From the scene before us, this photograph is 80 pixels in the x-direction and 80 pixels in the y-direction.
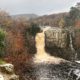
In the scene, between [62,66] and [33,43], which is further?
[33,43]

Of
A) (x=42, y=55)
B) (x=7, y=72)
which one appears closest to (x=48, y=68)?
(x=42, y=55)

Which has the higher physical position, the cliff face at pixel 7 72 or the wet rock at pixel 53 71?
the cliff face at pixel 7 72

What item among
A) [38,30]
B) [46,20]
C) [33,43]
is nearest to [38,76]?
[33,43]

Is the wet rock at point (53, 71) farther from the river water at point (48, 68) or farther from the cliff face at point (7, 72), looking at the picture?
the cliff face at point (7, 72)

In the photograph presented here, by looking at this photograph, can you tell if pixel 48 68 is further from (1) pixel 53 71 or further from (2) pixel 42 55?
(2) pixel 42 55

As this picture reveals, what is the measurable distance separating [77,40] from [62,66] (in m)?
13.3

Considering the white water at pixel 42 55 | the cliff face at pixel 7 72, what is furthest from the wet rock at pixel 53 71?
the cliff face at pixel 7 72

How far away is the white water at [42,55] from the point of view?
60166mm

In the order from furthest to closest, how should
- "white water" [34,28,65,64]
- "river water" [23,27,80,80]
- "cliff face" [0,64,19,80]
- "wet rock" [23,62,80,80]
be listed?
"white water" [34,28,65,64] < "river water" [23,27,80,80] < "wet rock" [23,62,80,80] < "cliff face" [0,64,19,80]

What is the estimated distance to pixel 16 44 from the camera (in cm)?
6116

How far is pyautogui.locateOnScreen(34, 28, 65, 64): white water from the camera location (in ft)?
197

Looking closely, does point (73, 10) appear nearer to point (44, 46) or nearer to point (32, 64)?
point (44, 46)

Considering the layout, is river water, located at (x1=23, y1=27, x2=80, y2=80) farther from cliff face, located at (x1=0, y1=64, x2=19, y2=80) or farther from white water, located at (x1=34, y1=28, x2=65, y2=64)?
cliff face, located at (x1=0, y1=64, x2=19, y2=80)

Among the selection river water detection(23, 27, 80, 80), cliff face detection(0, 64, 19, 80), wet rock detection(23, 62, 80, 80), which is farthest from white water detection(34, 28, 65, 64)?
cliff face detection(0, 64, 19, 80)
